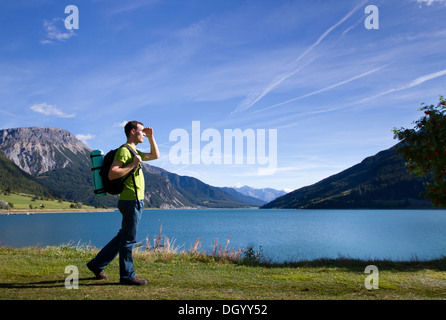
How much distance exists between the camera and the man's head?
6848 millimetres

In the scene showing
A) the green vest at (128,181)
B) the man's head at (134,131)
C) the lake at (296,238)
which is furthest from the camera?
the lake at (296,238)

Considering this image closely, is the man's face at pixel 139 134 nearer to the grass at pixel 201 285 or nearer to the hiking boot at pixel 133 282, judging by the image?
the hiking boot at pixel 133 282

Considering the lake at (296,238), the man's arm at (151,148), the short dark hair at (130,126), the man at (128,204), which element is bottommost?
the lake at (296,238)

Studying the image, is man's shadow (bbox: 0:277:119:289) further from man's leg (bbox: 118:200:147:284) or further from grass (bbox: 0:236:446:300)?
man's leg (bbox: 118:200:147:284)

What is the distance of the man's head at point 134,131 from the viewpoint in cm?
685

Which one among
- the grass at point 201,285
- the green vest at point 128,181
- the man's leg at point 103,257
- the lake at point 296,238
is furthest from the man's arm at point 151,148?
the lake at point 296,238

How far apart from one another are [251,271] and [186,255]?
3.42m

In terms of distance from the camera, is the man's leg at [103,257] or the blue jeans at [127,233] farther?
the man's leg at [103,257]

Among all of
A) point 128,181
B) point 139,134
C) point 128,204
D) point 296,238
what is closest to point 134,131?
point 139,134

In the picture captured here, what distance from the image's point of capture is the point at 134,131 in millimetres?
6855

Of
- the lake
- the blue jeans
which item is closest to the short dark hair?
the blue jeans

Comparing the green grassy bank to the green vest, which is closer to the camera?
the green grassy bank
